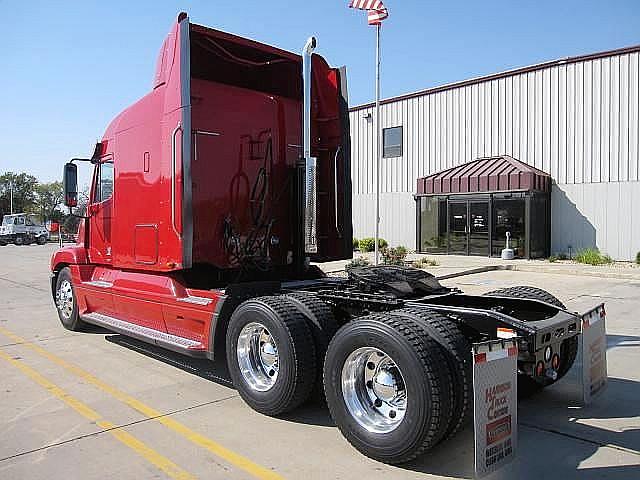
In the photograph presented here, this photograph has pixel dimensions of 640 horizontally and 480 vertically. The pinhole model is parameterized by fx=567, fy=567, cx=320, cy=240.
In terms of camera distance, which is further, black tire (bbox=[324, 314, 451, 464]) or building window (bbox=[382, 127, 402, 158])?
building window (bbox=[382, 127, 402, 158])

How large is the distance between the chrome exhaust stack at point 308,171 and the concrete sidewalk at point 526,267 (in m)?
9.88

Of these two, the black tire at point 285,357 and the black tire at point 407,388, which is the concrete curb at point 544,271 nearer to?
the black tire at point 285,357

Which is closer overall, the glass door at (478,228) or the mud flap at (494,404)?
the mud flap at (494,404)

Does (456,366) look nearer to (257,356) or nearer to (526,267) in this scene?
(257,356)

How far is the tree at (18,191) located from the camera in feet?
277

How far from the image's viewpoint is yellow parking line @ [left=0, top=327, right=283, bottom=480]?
387 centimetres

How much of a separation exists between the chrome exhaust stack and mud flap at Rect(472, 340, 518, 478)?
10.1 feet

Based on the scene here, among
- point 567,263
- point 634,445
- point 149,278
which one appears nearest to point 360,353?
point 634,445

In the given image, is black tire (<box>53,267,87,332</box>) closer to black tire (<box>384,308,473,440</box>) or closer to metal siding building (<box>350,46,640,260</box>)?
black tire (<box>384,308,473,440</box>)

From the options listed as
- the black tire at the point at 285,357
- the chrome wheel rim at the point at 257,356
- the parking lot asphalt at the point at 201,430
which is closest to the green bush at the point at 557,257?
the parking lot asphalt at the point at 201,430

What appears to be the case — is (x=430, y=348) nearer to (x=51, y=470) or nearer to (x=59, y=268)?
(x=51, y=470)

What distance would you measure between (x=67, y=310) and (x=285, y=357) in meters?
5.40

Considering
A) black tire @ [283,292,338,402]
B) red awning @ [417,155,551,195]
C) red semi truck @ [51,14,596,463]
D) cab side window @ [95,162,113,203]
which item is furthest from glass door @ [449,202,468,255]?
black tire @ [283,292,338,402]

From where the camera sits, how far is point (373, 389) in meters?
4.27
